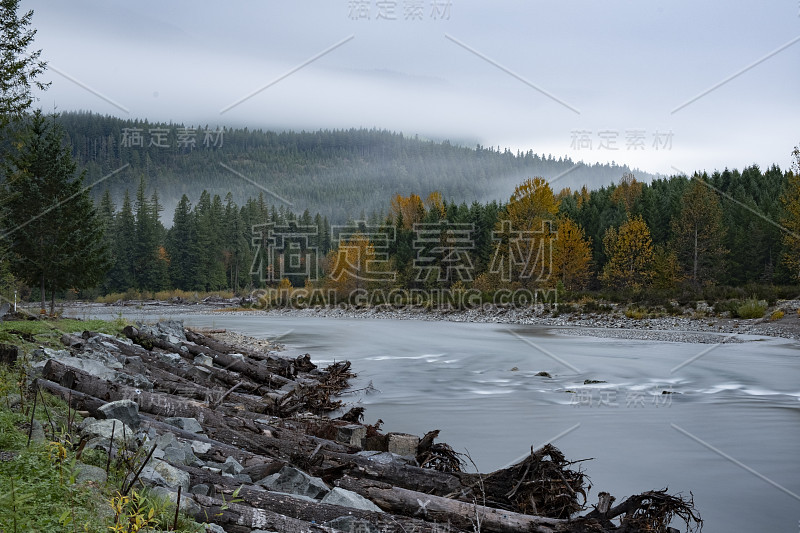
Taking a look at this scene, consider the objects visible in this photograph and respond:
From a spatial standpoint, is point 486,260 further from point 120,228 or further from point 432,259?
point 120,228

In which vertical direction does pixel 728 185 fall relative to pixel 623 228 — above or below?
above

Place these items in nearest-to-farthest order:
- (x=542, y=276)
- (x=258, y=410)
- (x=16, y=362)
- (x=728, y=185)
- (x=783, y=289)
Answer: (x=16, y=362) → (x=258, y=410) → (x=783, y=289) → (x=542, y=276) → (x=728, y=185)

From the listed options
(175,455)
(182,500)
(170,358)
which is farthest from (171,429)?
(170,358)

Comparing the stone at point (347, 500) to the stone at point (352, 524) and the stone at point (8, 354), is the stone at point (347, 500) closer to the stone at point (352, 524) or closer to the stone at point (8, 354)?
the stone at point (352, 524)

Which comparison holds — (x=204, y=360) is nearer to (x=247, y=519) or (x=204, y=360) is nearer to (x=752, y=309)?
(x=247, y=519)

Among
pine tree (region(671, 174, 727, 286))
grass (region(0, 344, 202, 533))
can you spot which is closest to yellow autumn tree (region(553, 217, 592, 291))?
pine tree (region(671, 174, 727, 286))

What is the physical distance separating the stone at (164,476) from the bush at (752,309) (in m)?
35.4

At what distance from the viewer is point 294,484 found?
5.79 metres

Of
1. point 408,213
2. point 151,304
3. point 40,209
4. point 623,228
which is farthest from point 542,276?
point 151,304

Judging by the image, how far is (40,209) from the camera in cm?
2759

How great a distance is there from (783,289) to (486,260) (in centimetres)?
3116

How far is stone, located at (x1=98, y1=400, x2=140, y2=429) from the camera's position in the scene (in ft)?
21.2

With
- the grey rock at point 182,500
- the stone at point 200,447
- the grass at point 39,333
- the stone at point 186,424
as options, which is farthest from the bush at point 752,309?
the grey rock at point 182,500

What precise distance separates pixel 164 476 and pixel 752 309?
35.9 m
